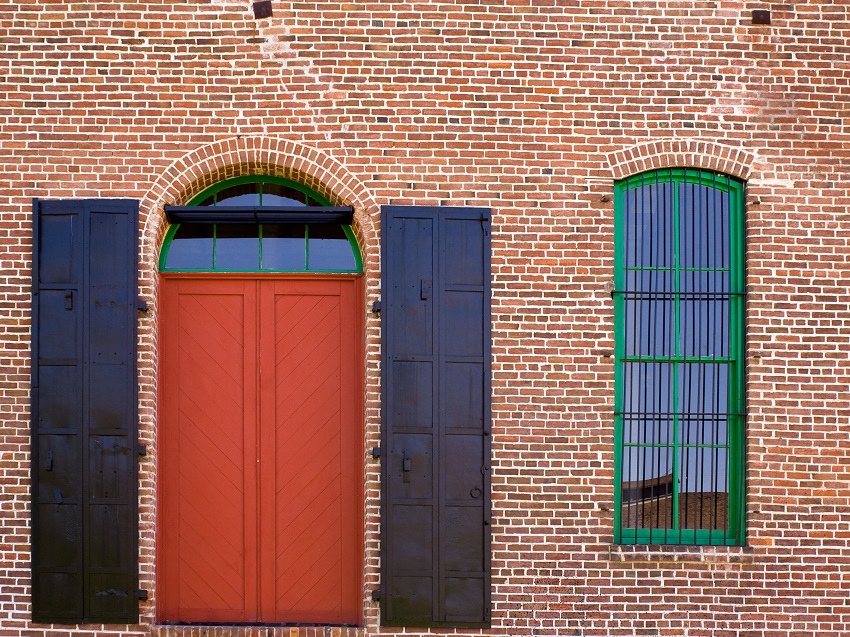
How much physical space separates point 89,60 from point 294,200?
194 cm

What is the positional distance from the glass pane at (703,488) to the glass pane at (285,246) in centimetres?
348

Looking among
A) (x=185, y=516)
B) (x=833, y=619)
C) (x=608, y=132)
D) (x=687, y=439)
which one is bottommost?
(x=833, y=619)

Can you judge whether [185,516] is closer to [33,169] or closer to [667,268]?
[33,169]

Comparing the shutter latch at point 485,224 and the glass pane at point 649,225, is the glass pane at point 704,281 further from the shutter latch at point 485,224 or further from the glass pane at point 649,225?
the shutter latch at point 485,224

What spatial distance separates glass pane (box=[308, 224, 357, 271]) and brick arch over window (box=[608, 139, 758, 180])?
224 cm

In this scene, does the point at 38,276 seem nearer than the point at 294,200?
Yes

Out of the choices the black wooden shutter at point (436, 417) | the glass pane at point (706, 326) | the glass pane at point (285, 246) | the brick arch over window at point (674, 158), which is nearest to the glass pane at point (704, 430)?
the glass pane at point (706, 326)

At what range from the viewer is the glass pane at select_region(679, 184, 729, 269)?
7492 millimetres

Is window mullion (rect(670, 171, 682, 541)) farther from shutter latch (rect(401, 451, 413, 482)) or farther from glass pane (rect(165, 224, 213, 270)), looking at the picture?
glass pane (rect(165, 224, 213, 270))

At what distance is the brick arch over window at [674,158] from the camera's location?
7402mm

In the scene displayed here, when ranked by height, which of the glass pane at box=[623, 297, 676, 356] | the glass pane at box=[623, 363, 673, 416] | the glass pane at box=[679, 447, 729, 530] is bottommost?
the glass pane at box=[679, 447, 729, 530]

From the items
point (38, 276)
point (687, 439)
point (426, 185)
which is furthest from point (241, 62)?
point (687, 439)

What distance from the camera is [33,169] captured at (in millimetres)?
7305

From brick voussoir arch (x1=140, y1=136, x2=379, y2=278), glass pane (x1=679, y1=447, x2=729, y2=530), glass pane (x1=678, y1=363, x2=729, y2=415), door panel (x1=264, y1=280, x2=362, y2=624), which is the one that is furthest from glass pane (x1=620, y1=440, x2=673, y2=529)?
brick voussoir arch (x1=140, y1=136, x2=379, y2=278)
